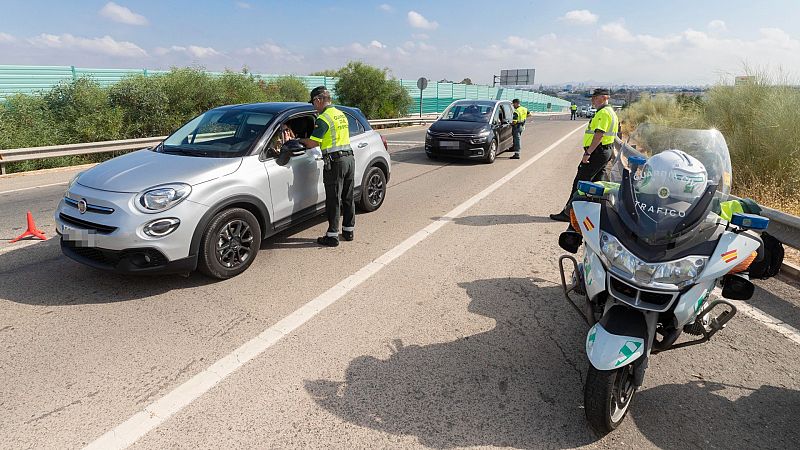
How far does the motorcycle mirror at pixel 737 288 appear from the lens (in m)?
2.64

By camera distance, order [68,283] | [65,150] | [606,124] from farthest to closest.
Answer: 1. [65,150]
2. [606,124]
3. [68,283]

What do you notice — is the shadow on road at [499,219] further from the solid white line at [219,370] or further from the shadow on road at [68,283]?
the shadow on road at [68,283]

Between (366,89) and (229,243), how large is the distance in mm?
26204

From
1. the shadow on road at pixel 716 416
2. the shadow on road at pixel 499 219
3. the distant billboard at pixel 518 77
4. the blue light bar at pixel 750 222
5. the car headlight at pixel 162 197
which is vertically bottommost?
the shadow on road at pixel 716 416

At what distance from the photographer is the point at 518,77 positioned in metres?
75.1

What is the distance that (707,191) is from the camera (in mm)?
2484

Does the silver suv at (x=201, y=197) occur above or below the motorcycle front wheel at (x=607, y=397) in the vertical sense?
above

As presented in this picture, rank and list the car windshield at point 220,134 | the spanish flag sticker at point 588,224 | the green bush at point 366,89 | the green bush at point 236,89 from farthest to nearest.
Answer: the green bush at point 366,89 < the green bush at point 236,89 < the car windshield at point 220,134 < the spanish flag sticker at point 588,224

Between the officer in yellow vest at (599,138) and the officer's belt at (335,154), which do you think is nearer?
the officer's belt at (335,154)

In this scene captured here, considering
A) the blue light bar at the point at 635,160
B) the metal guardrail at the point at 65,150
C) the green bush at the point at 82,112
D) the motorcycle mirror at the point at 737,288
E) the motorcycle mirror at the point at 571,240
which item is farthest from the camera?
the green bush at the point at 82,112

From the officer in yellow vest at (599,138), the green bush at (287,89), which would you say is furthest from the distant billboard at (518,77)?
the officer in yellow vest at (599,138)

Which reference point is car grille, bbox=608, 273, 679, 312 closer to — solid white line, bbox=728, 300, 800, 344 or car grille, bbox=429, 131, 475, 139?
solid white line, bbox=728, 300, 800, 344

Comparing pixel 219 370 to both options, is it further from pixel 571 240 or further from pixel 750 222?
pixel 750 222

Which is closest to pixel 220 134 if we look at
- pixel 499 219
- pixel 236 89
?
pixel 499 219
